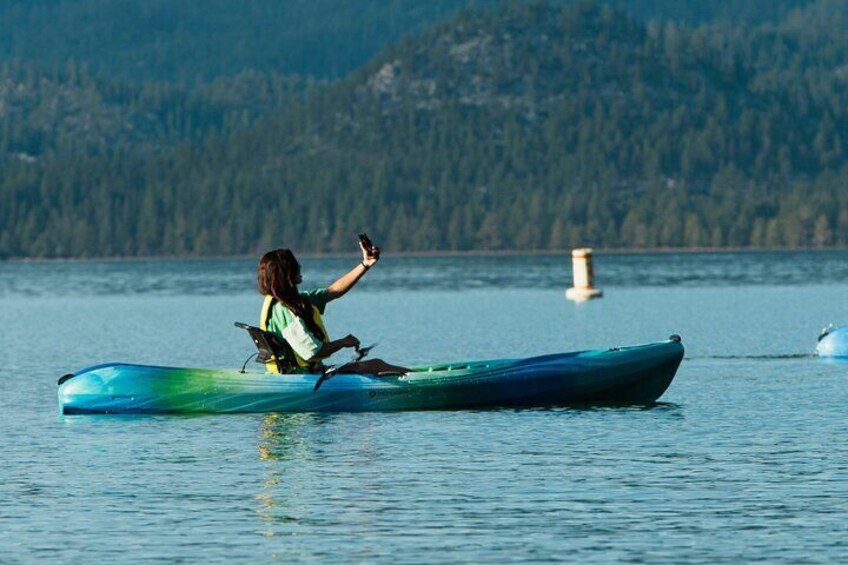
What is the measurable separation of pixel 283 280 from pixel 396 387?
3.31 meters

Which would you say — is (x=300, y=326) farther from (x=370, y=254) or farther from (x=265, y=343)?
(x=370, y=254)

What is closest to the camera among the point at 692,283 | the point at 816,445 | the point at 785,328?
the point at 816,445

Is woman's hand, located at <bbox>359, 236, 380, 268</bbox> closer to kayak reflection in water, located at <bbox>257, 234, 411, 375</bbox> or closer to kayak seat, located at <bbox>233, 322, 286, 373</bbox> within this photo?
kayak reflection in water, located at <bbox>257, 234, 411, 375</bbox>

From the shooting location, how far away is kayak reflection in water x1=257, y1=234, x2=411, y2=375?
34281 mm

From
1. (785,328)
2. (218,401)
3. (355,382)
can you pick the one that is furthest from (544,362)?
(785,328)

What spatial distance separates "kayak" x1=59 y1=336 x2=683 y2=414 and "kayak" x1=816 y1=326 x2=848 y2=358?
44.4ft

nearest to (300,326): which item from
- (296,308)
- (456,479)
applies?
(296,308)

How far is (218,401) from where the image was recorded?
37031mm

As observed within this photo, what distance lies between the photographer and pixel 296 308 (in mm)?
34500

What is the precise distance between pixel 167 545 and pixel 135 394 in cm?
1420

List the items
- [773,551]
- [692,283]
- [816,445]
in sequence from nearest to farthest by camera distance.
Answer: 1. [773,551]
2. [816,445]
3. [692,283]

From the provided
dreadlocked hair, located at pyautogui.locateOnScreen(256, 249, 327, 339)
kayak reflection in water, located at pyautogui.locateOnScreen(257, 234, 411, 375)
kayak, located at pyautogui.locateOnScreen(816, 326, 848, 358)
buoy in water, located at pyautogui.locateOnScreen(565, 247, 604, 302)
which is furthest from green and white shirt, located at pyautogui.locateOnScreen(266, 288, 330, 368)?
buoy in water, located at pyautogui.locateOnScreen(565, 247, 604, 302)

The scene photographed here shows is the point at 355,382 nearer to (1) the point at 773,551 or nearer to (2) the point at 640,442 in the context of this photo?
(2) the point at 640,442

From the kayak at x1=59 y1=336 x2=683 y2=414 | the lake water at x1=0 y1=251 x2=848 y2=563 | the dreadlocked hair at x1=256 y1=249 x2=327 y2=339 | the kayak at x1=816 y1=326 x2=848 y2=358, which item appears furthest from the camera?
the kayak at x1=816 y1=326 x2=848 y2=358
